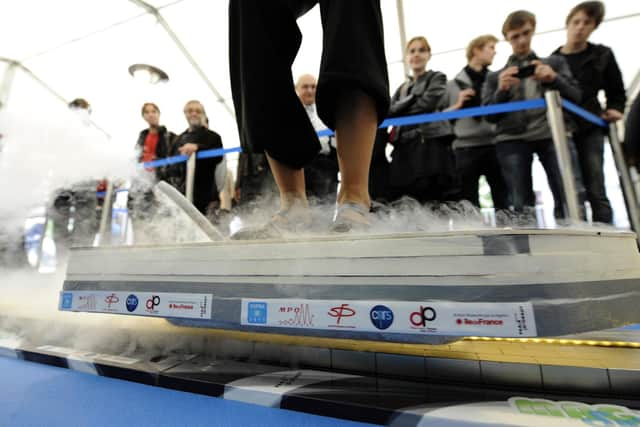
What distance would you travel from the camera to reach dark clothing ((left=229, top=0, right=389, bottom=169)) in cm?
50

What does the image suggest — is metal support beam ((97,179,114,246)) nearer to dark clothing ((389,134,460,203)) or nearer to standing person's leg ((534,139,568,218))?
dark clothing ((389,134,460,203))

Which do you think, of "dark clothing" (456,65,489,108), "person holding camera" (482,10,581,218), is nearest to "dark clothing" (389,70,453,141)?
"dark clothing" (456,65,489,108)

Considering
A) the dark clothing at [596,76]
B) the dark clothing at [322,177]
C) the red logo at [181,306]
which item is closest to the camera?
Result: the red logo at [181,306]

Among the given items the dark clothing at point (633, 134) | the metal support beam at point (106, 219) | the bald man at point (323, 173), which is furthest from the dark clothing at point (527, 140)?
the metal support beam at point (106, 219)

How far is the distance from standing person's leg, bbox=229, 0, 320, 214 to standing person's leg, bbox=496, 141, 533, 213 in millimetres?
1077

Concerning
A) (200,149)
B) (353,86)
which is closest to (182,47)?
(200,149)

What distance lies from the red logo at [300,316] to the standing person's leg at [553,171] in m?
1.41

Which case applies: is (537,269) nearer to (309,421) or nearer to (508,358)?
(508,358)

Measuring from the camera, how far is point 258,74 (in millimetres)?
596

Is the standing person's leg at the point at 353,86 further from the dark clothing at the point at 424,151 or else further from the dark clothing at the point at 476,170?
the dark clothing at the point at 476,170

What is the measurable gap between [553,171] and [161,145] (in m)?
2.12

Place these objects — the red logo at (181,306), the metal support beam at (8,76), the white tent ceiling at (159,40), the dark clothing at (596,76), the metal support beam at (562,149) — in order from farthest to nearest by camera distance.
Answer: the metal support beam at (8,76) → the white tent ceiling at (159,40) → the dark clothing at (596,76) → the metal support beam at (562,149) → the red logo at (181,306)

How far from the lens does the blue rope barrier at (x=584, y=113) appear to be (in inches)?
53.9

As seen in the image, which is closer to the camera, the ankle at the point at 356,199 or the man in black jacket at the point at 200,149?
the ankle at the point at 356,199
